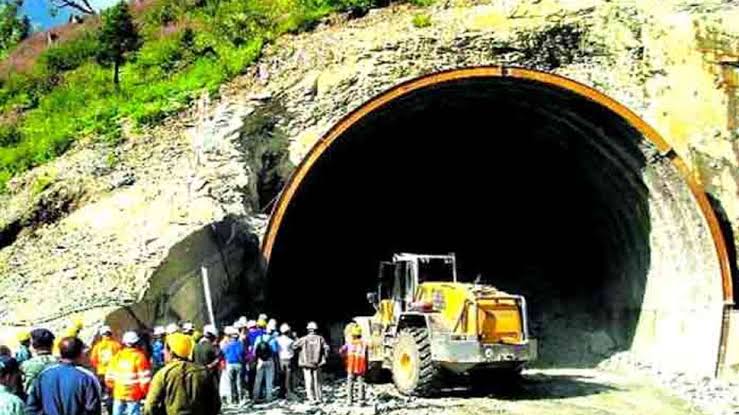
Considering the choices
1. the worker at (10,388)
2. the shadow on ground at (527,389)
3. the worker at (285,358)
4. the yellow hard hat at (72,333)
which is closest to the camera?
the worker at (10,388)

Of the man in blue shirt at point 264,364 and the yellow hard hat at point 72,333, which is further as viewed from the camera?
the man in blue shirt at point 264,364

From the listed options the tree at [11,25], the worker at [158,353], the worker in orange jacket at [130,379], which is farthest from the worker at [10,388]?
the tree at [11,25]

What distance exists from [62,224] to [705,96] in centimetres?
1343

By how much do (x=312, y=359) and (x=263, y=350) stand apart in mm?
781

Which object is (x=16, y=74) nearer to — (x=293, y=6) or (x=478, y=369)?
(x=293, y=6)

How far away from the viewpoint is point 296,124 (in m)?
20.5

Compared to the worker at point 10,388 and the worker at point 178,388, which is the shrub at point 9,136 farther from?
the worker at point 178,388

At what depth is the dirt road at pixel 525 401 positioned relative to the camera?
14875 millimetres

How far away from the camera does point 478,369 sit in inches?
651

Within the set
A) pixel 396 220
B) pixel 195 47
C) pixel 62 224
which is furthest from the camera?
pixel 396 220

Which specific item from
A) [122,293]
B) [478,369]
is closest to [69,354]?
[122,293]

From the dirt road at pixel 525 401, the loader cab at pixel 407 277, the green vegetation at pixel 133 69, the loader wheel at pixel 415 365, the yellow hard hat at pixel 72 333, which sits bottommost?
the dirt road at pixel 525 401

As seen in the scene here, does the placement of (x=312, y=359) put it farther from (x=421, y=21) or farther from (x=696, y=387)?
(x=421, y=21)

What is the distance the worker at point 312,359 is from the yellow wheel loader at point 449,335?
72.2 inches
